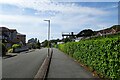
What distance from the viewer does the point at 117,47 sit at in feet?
36.2

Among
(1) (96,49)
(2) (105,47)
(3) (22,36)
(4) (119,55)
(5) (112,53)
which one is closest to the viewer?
(4) (119,55)

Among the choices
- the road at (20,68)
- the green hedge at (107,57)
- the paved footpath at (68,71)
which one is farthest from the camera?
the road at (20,68)

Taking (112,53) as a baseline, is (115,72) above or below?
below

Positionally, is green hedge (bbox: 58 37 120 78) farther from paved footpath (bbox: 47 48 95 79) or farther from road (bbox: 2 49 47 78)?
road (bbox: 2 49 47 78)

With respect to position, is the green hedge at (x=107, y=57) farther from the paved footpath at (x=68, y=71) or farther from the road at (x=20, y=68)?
the road at (x=20, y=68)

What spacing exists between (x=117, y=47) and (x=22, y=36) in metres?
149

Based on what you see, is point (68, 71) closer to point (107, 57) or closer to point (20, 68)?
point (20, 68)

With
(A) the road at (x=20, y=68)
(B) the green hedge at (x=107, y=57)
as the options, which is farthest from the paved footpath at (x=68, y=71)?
(A) the road at (x=20, y=68)

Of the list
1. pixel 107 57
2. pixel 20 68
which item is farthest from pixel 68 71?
pixel 107 57

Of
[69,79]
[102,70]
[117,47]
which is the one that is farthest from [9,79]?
[117,47]

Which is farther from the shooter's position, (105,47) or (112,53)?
(105,47)

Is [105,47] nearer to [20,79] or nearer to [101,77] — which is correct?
[101,77]

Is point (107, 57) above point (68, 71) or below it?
above

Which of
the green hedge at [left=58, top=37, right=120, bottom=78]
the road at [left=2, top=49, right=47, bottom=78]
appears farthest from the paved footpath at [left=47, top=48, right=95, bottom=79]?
the road at [left=2, top=49, right=47, bottom=78]
